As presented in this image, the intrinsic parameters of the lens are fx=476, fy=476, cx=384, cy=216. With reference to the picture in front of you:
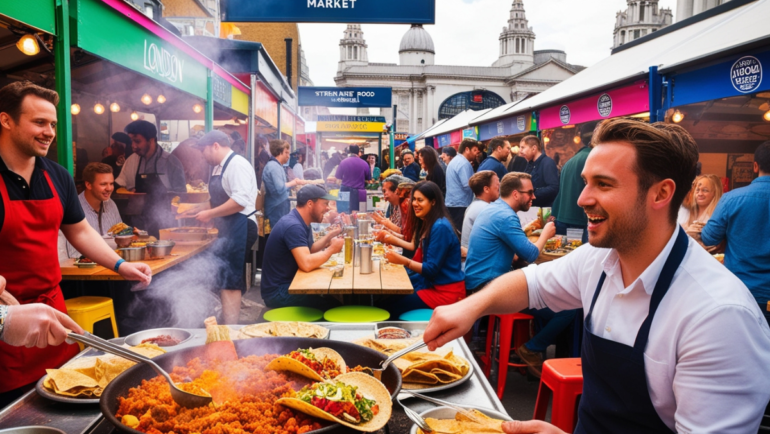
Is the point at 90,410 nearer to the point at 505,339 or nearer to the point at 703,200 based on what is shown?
the point at 505,339

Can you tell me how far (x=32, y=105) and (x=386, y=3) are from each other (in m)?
2.69

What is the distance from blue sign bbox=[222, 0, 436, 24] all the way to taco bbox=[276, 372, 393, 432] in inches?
131

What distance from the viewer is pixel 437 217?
4.95m

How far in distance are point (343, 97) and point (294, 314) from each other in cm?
1209

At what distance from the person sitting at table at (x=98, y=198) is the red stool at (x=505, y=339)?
167 inches

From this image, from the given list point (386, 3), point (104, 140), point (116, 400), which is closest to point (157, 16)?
point (104, 140)

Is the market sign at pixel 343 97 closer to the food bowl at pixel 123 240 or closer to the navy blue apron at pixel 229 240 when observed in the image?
the navy blue apron at pixel 229 240

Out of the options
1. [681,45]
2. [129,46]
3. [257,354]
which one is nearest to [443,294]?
[257,354]

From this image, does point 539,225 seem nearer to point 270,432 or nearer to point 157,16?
point 270,432

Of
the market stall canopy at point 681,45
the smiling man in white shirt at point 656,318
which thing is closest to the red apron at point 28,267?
the smiling man in white shirt at point 656,318

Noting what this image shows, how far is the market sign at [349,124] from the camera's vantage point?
19109mm

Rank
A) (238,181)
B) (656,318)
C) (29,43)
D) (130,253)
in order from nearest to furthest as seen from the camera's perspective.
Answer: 1. (656,318)
2. (29,43)
3. (130,253)
4. (238,181)

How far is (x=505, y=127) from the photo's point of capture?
10.5m

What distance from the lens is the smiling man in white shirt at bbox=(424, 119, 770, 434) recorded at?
3.93ft
